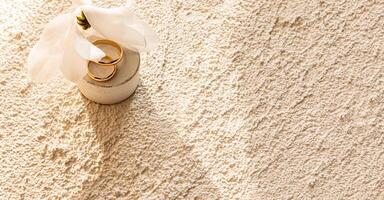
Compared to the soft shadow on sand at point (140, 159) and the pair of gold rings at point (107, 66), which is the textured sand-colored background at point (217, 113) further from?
the pair of gold rings at point (107, 66)

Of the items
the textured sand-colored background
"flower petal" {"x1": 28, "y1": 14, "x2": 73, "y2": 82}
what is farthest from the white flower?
the textured sand-colored background

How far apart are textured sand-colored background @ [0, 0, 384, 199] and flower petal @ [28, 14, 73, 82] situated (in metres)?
0.17

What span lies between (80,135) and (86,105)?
6 cm

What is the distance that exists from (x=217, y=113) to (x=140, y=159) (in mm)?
175

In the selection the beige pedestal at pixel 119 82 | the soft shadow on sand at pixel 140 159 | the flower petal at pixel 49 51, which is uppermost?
the flower petal at pixel 49 51

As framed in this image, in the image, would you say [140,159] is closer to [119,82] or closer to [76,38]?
[119,82]

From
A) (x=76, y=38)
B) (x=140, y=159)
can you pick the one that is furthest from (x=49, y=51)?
(x=140, y=159)

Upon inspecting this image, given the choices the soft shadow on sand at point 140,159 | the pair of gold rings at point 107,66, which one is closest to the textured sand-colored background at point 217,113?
the soft shadow on sand at point 140,159

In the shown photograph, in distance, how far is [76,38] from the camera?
873mm

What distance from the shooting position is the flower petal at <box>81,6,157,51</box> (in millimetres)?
867

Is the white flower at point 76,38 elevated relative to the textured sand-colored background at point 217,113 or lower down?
elevated

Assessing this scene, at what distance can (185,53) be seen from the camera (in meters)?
1.11

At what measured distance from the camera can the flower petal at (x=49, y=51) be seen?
34.4 inches

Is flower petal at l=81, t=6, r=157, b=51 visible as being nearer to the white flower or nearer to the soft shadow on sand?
the white flower
